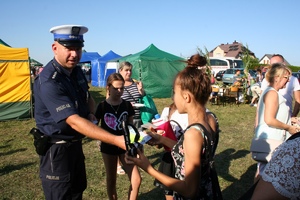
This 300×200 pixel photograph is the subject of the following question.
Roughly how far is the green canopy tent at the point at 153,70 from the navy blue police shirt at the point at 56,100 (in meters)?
12.7

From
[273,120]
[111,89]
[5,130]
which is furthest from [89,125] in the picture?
[5,130]

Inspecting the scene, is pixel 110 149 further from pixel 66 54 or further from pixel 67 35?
pixel 67 35

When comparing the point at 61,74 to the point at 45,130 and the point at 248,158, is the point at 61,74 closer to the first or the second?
the point at 45,130

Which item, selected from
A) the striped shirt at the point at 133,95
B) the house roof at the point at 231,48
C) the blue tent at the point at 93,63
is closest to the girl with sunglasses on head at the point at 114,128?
the striped shirt at the point at 133,95

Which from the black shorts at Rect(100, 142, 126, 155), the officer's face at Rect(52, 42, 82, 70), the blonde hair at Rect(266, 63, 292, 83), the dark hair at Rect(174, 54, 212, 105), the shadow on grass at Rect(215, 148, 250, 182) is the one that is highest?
the officer's face at Rect(52, 42, 82, 70)

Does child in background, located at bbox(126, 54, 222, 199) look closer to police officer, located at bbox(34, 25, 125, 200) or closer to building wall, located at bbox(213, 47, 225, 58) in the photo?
police officer, located at bbox(34, 25, 125, 200)

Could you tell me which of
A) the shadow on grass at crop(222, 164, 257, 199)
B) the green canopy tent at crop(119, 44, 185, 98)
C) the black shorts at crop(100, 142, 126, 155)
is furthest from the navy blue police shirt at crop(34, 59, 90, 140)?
the green canopy tent at crop(119, 44, 185, 98)

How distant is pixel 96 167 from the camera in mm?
5078

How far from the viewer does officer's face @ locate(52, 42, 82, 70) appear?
2284mm

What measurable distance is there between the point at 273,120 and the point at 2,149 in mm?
6084

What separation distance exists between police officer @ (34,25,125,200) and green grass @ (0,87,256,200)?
177 centimetres

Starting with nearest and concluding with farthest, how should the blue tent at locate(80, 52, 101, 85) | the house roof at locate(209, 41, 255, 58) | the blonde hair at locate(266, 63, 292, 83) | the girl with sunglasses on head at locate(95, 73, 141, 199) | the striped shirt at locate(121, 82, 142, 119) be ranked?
the blonde hair at locate(266, 63, 292, 83)
the girl with sunglasses on head at locate(95, 73, 141, 199)
the striped shirt at locate(121, 82, 142, 119)
the blue tent at locate(80, 52, 101, 85)
the house roof at locate(209, 41, 255, 58)

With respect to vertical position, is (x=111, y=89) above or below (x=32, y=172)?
above

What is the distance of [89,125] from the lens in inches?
76.7
